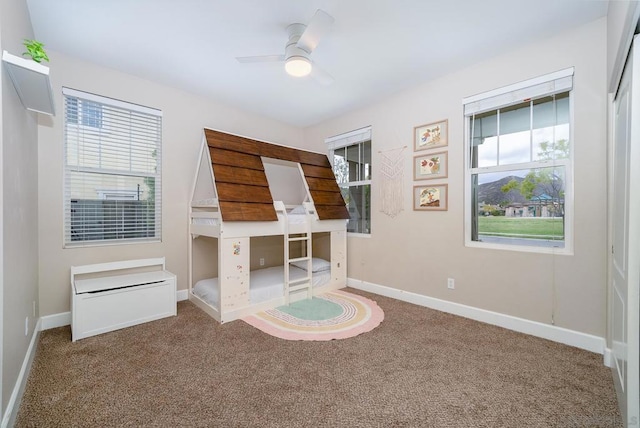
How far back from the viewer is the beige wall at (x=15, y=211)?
154cm

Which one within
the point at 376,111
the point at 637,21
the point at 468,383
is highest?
A: the point at 376,111

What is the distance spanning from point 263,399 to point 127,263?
2339 mm

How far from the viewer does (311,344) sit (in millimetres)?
2430

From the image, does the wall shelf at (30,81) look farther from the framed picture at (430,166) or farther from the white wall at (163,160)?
the framed picture at (430,166)

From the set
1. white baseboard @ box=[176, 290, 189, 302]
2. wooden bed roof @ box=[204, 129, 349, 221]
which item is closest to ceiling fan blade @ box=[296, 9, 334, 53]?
wooden bed roof @ box=[204, 129, 349, 221]

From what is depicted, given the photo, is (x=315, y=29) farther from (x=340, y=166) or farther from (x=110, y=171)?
(x=110, y=171)

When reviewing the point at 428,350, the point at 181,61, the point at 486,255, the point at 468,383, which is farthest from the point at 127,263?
the point at 486,255

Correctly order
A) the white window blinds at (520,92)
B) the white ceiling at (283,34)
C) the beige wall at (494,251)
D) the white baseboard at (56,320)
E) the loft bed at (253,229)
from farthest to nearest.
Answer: the loft bed at (253,229), the white baseboard at (56,320), the white window blinds at (520,92), the beige wall at (494,251), the white ceiling at (283,34)

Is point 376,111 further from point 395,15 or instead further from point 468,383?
point 468,383

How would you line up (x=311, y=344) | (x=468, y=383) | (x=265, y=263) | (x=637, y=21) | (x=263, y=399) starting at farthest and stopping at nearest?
(x=265, y=263)
(x=311, y=344)
(x=468, y=383)
(x=263, y=399)
(x=637, y=21)

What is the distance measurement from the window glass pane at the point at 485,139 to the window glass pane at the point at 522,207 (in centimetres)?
15

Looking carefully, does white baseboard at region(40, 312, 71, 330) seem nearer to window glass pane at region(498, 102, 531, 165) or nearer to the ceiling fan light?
the ceiling fan light

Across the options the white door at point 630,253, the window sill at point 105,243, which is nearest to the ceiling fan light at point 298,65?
the white door at point 630,253

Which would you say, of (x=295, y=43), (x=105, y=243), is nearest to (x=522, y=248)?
(x=295, y=43)
